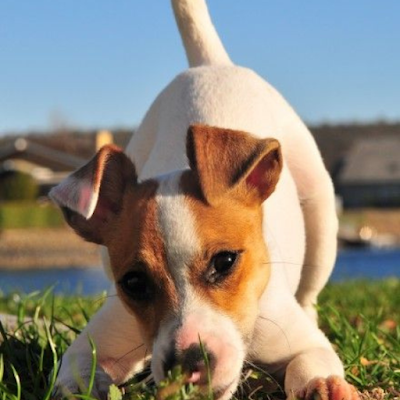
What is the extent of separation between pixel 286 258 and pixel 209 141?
44.6 inches

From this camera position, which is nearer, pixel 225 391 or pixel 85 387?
pixel 225 391

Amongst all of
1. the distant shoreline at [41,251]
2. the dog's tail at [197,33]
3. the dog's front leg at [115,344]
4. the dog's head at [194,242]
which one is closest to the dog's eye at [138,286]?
the dog's head at [194,242]

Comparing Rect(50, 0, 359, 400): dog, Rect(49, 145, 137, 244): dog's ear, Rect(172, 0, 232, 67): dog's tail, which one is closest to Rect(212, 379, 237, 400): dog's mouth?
Rect(50, 0, 359, 400): dog

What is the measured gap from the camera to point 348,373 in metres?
3.51

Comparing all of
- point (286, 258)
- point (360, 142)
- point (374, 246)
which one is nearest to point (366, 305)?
point (286, 258)

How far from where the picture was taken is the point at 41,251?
41.2 metres

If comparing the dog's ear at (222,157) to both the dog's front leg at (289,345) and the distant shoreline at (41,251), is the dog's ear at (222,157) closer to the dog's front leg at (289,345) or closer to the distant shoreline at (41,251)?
the dog's front leg at (289,345)

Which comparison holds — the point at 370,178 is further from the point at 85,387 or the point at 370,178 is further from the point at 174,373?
the point at 174,373

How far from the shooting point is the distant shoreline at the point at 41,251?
41.5 m

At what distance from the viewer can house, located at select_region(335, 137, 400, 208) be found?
64625mm

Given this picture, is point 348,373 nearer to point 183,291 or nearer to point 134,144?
point 183,291

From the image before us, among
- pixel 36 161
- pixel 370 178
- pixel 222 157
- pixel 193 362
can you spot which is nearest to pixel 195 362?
pixel 193 362

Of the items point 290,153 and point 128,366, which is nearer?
point 128,366

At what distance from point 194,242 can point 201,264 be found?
0.08 meters
